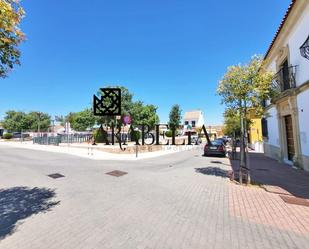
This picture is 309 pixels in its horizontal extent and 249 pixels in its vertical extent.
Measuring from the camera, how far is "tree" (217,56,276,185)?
26.3 feet

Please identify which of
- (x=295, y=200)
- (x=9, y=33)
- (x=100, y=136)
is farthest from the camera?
(x=100, y=136)

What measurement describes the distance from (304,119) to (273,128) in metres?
6.44

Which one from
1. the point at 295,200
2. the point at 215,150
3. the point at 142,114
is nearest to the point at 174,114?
the point at 142,114

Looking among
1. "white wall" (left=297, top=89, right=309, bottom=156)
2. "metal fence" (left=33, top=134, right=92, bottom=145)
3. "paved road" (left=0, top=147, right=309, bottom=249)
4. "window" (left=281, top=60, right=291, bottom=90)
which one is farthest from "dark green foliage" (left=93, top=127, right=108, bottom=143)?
"white wall" (left=297, top=89, right=309, bottom=156)

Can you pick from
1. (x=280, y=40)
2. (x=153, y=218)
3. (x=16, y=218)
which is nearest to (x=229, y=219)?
(x=153, y=218)

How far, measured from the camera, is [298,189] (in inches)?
301

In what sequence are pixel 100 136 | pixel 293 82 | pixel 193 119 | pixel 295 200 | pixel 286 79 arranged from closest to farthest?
pixel 295 200 → pixel 293 82 → pixel 286 79 → pixel 100 136 → pixel 193 119

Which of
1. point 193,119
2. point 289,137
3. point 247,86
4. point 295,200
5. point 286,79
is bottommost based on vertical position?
point 295,200

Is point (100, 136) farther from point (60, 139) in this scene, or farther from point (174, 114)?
point (174, 114)

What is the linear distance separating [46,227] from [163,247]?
2581 millimetres

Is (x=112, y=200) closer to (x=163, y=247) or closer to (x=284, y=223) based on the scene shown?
(x=163, y=247)

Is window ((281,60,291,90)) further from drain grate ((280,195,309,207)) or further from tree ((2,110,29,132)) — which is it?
tree ((2,110,29,132))

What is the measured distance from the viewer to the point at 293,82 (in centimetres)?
1142

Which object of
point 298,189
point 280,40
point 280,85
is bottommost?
point 298,189
